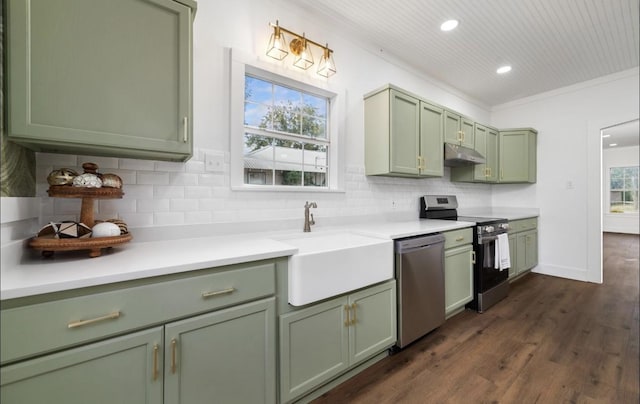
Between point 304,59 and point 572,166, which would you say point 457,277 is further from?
point 572,166

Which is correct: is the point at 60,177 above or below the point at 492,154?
below

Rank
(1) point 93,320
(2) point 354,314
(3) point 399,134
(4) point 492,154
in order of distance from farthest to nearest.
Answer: (4) point 492,154, (3) point 399,134, (2) point 354,314, (1) point 93,320

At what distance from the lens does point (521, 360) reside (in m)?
1.96

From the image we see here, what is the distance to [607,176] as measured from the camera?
326 inches

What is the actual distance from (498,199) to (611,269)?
203 cm

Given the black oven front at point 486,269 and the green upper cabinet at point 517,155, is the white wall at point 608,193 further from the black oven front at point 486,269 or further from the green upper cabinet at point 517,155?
the black oven front at point 486,269

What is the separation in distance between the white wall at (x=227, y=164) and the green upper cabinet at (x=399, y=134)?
117 mm

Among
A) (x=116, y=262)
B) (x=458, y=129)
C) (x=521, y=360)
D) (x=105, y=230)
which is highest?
(x=458, y=129)

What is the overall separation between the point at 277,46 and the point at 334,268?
176 cm

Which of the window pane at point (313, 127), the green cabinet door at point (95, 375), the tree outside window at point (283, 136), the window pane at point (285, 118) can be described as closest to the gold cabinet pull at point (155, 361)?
the green cabinet door at point (95, 375)

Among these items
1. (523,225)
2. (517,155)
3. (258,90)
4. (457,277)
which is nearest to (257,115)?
(258,90)

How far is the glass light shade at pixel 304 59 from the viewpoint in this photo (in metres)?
2.19

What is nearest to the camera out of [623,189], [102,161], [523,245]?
[102,161]

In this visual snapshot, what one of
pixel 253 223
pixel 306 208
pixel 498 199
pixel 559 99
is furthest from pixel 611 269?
pixel 253 223
